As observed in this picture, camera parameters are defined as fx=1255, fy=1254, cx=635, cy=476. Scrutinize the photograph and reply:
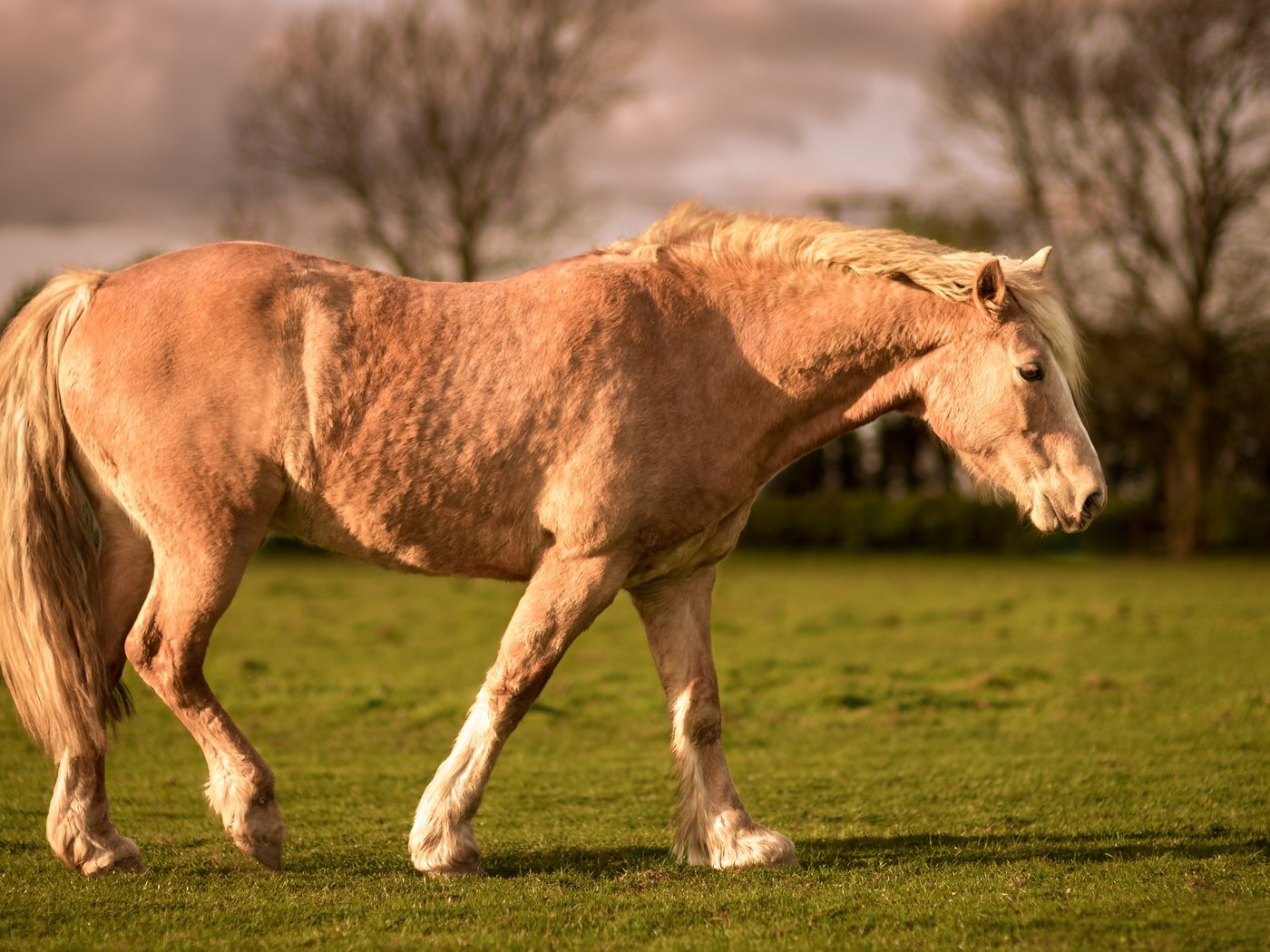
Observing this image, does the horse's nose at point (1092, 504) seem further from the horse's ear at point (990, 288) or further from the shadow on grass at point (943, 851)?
the shadow on grass at point (943, 851)

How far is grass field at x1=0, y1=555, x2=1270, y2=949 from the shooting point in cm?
454

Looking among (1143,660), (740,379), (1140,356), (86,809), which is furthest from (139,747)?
(1140,356)

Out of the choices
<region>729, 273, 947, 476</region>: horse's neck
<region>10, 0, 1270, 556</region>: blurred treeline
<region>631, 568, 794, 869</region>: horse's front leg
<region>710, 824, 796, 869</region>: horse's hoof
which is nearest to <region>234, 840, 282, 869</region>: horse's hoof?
<region>631, 568, 794, 869</region>: horse's front leg

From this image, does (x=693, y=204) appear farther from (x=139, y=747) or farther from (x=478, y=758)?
(x=139, y=747)

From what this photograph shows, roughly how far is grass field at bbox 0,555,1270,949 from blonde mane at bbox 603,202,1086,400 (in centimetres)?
232

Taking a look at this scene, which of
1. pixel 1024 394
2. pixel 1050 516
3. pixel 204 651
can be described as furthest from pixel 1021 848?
pixel 204 651

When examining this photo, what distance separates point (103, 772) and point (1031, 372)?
4207mm

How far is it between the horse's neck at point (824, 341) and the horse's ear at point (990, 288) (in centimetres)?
19

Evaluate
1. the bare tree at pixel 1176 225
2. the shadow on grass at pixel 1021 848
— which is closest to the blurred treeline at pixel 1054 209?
the bare tree at pixel 1176 225

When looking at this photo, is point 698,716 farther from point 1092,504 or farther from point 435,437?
point 1092,504

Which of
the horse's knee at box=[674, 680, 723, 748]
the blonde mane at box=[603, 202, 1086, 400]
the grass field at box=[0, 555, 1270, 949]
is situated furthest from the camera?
the horse's knee at box=[674, 680, 723, 748]

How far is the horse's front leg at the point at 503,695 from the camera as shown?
5070 millimetres

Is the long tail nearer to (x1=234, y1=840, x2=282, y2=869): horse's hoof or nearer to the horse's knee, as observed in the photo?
(x1=234, y1=840, x2=282, y2=869): horse's hoof

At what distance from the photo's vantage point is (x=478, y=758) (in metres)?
5.11
